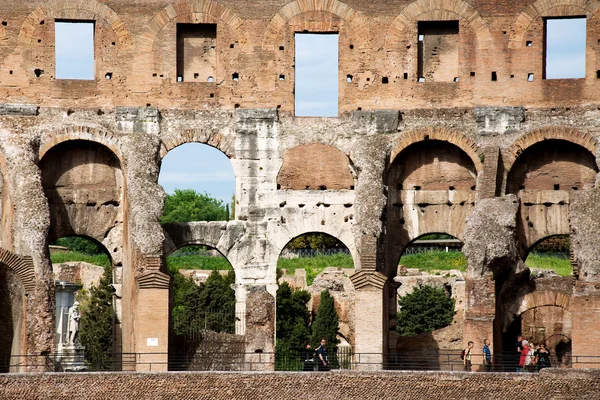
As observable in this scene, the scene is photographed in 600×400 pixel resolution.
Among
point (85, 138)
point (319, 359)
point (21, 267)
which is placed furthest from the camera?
point (85, 138)

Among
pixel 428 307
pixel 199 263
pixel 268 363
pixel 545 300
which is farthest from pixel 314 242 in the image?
pixel 268 363

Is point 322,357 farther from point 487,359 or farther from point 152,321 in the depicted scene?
point 152,321

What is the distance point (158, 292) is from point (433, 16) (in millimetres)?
9703

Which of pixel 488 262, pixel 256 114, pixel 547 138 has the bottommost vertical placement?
pixel 488 262

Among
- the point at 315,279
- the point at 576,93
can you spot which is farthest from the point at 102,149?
the point at 315,279

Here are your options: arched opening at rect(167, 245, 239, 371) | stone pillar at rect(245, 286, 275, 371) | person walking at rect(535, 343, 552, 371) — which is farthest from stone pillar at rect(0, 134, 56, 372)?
person walking at rect(535, 343, 552, 371)

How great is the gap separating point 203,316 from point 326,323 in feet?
15.5

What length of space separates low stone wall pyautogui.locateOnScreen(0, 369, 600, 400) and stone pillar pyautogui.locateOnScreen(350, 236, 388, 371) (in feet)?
9.83

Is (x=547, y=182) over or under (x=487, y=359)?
over

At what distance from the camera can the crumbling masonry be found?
120ft

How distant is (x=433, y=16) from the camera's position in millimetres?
37188

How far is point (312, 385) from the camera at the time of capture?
30578 mm

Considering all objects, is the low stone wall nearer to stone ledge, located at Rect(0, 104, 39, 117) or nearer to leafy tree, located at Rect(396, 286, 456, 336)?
stone ledge, located at Rect(0, 104, 39, 117)

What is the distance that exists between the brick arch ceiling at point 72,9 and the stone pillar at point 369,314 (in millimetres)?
8365
